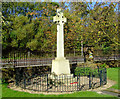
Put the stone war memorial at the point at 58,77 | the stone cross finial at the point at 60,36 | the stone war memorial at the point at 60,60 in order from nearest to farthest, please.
A: the stone war memorial at the point at 58,77 < the stone war memorial at the point at 60,60 < the stone cross finial at the point at 60,36

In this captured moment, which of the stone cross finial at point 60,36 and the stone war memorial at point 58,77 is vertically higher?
the stone cross finial at point 60,36

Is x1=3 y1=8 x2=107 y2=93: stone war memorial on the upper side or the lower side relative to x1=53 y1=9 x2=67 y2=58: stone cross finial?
lower

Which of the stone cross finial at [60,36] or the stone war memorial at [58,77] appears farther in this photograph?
the stone cross finial at [60,36]

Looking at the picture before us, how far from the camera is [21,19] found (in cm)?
2402

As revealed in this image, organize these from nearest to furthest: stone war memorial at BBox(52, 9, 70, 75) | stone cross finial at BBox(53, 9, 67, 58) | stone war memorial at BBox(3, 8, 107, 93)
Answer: stone war memorial at BBox(3, 8, 107, 93)
stone war memorial at BBox(52, 9, 70, 75)
stone cross finial at BBox(53, 9, 67, 58)

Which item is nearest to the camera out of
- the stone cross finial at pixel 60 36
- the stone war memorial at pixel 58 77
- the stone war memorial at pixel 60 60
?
the stone war memorial at pixel 58 77

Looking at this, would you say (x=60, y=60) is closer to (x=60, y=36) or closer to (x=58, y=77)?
(x=58, y=77)

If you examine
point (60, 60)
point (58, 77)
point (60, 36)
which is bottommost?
point (58, 77)

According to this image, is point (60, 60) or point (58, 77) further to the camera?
point (60, 60)

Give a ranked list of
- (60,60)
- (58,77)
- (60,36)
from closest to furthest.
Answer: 1. (58,77)
2. (60,60)
3. (60,36)

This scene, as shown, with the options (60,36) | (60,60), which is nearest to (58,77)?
(60,60)

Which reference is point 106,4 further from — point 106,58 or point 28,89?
point 28,89

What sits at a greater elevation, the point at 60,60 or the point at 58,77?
the point at 60,60

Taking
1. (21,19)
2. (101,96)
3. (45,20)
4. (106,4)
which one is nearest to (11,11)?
(21,19)
